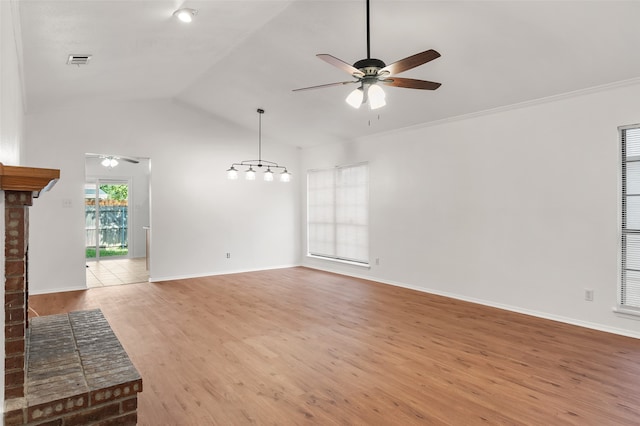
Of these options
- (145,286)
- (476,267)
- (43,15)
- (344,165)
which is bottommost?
(145,286)

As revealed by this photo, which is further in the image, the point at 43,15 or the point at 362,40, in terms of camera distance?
the point at 362,40

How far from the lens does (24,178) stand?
175 centimetres

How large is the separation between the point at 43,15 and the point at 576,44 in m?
4.74

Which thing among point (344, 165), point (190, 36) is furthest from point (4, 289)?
point (344, 165)

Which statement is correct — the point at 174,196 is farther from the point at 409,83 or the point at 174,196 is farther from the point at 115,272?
the point at 409,83

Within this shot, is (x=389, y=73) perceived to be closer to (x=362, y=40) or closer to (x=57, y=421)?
(x=362, y=40)

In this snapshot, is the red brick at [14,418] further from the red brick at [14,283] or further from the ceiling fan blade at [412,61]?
the ceiling fan blade at [412,61]

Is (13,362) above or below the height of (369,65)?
below

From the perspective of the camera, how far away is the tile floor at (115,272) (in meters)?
7.15

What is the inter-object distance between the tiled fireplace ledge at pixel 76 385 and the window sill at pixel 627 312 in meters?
4.61

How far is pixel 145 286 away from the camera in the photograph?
21.9 ft

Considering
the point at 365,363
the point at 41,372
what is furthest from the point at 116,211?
the point at 365,363

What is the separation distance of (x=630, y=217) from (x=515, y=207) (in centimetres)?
118

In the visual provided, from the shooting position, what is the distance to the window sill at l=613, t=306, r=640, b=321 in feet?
13.0
